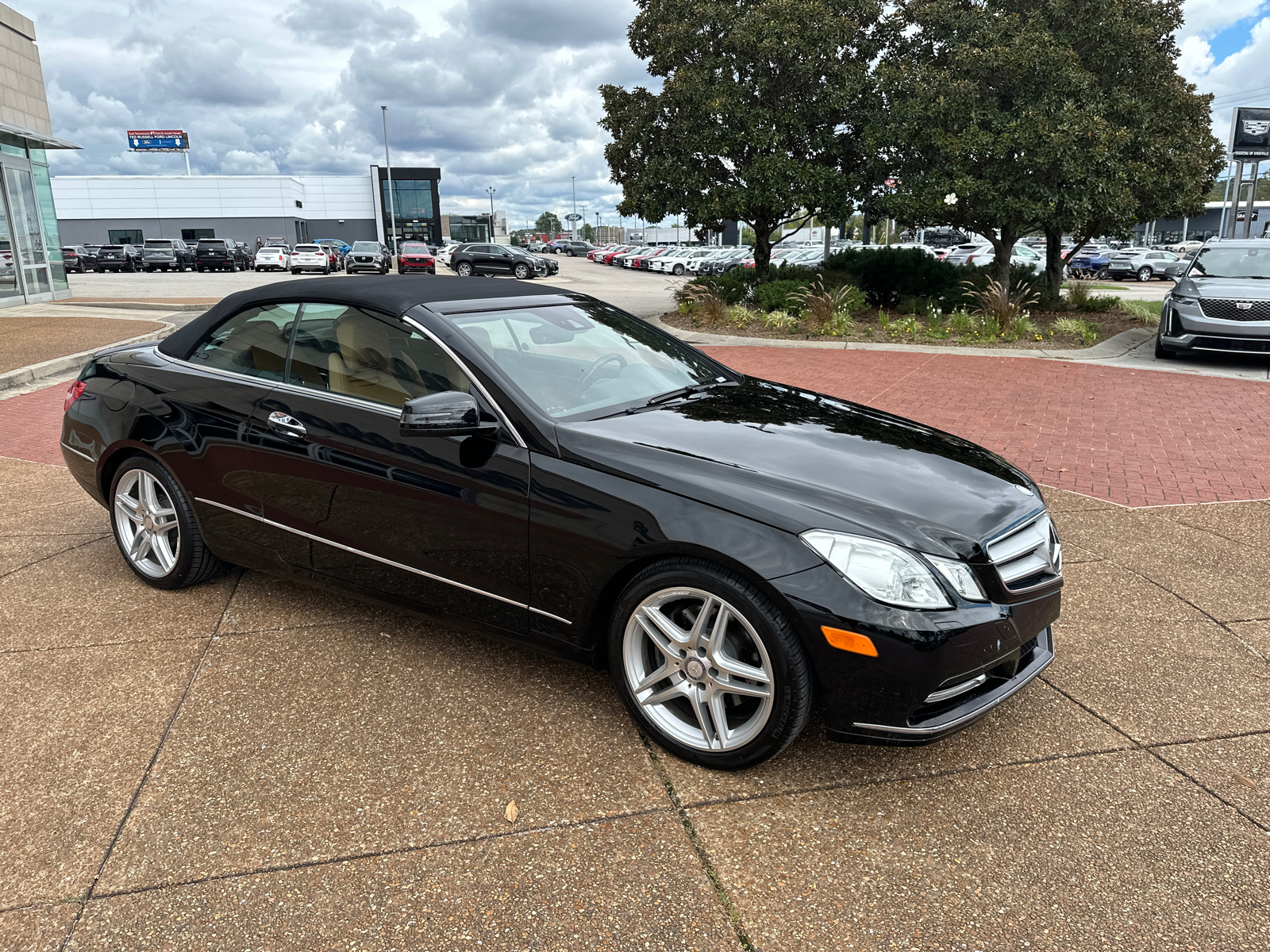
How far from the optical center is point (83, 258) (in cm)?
4584

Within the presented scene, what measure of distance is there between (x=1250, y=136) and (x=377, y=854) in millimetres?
30894

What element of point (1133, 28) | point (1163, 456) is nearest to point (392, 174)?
point (1133, 28)

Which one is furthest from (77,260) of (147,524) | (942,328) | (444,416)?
(444,416)

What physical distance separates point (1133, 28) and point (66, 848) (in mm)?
17801

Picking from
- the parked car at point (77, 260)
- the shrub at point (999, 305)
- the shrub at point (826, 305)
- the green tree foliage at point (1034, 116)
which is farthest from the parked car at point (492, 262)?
the shrub at point (999, 305)

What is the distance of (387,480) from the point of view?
3342 mm

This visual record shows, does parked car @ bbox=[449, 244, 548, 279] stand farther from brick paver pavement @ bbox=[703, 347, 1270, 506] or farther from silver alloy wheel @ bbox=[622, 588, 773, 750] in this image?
silver alloy wheel @ bbox=[622, 588, 773, 750]

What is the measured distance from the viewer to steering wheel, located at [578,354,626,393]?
3588mm

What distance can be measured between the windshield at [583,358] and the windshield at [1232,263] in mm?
11261

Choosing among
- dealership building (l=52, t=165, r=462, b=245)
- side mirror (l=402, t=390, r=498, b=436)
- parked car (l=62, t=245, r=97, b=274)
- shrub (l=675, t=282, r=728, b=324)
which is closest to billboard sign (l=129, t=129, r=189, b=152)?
dealership building (l=52, t=165, r=462, b=245)

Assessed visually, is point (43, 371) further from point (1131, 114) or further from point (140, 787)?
point (1131, 114)

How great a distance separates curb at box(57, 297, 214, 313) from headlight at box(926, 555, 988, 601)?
20686 millimetres

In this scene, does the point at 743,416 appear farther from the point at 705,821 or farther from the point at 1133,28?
the point at 1133,28

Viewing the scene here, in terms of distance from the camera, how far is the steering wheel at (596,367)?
359cm
